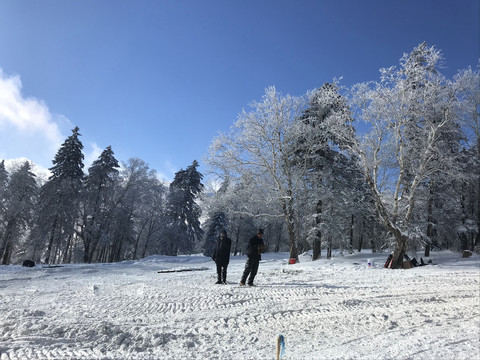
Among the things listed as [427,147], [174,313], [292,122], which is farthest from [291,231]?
[174,313]

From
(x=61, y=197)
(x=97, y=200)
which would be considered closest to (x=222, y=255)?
(x=61, y=197)

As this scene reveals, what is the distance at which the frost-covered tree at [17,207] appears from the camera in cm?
2619

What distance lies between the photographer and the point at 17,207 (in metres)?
25.9

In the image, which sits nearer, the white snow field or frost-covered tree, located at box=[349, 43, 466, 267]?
the white snow field

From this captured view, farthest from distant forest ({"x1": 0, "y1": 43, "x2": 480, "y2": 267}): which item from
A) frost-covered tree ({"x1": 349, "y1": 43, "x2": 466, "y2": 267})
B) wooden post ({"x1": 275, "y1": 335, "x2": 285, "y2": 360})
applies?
wooden post ({"x1": 275, "y1": 335, "x2": 285, "y2": 360})

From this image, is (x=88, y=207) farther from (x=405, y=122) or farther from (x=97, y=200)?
(x=405, y=122)

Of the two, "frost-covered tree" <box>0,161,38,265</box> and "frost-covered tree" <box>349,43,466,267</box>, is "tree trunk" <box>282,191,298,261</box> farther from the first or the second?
"frost-covered tree" <box>0,161,38,265</box>

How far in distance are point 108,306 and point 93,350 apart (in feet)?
6.87

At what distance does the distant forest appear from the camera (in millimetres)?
13742

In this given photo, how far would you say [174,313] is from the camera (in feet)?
17.0

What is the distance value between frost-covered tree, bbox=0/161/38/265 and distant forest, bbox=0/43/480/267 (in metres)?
0.10

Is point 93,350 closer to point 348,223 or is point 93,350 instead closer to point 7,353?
point 7,353

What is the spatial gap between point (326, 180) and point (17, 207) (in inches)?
1037

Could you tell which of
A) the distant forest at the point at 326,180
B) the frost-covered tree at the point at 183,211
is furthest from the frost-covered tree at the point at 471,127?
the frost-covered tree at the point at 183,211
